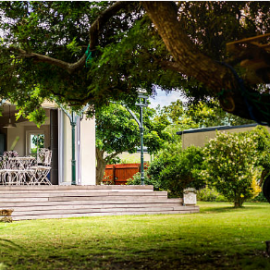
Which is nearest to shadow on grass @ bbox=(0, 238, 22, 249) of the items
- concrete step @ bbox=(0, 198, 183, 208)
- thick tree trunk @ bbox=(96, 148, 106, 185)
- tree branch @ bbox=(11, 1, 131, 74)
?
tree branch @ bbox=(11, 1, 131, 74)

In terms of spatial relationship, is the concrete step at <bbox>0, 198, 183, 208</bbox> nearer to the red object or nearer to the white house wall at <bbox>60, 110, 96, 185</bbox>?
the white house wall at <bbox>60, 110, 96, 185</bbox>

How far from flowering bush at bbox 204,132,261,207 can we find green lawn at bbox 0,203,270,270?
248 cm

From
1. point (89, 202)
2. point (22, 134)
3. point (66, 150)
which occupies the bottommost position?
point (89, 202)

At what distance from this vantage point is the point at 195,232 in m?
6.57

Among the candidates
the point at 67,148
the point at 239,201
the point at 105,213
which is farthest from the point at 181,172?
the point at 105,213

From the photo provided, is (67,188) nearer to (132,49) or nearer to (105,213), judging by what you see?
(105,213)

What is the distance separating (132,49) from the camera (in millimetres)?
4789

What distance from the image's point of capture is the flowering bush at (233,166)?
1069cm

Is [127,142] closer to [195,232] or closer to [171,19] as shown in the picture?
[195,232]

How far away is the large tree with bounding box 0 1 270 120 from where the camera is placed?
3932mm

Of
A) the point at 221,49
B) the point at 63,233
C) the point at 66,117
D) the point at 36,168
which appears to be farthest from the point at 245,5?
the point at 66,117

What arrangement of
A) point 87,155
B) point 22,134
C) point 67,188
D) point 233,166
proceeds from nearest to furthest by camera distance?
point 67,188
point 233,166
point 87,155
point 22,134

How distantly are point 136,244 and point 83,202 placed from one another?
4423 mm

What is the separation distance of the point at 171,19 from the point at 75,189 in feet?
23.3
